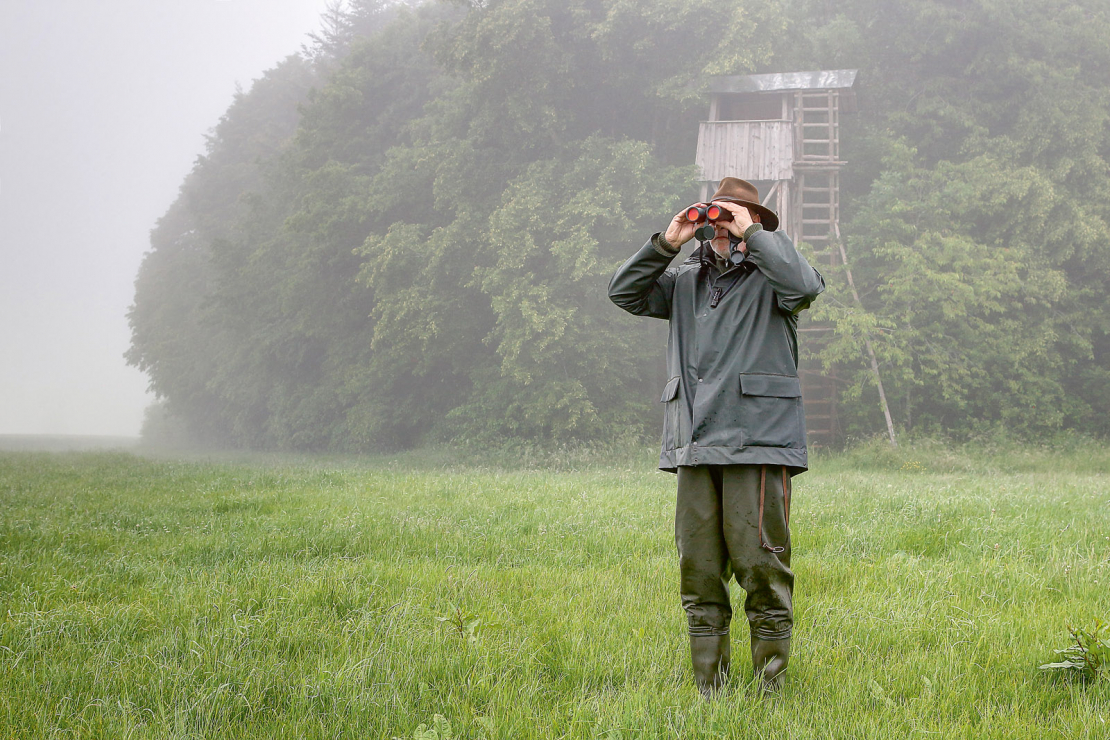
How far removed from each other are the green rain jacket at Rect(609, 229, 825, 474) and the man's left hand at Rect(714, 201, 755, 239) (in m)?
0.09

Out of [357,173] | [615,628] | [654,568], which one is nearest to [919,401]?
[654,568]

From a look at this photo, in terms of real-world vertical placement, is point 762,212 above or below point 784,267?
above

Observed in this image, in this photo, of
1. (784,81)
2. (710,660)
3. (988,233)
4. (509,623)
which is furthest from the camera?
(784,81)

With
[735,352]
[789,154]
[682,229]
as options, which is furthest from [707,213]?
[789,154]

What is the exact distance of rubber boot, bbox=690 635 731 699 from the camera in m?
3.42

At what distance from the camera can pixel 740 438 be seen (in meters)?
3.35

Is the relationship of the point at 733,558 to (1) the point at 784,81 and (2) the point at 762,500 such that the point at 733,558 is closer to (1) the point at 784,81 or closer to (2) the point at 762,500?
(2) the point at 762,500

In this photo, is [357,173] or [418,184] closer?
[418,184]

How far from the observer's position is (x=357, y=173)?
2895 centimetres

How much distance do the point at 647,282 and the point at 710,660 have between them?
76.6 inches

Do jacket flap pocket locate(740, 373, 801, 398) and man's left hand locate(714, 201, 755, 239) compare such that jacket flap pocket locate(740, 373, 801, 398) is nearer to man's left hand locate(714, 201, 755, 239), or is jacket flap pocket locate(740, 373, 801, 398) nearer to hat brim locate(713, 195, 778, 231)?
man's left hand locate(714, 201, 755, 239)

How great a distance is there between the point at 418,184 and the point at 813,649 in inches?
952

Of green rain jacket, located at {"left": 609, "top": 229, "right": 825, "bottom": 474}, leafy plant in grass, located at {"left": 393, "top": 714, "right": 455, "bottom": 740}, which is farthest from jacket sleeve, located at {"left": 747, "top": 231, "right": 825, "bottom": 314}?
leafy plant in grass, located at {"left": 393, "top": 714, "right": 455, "bottom": 740}

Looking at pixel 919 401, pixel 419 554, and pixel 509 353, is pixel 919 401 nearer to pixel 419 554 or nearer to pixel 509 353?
pixel 509 353
